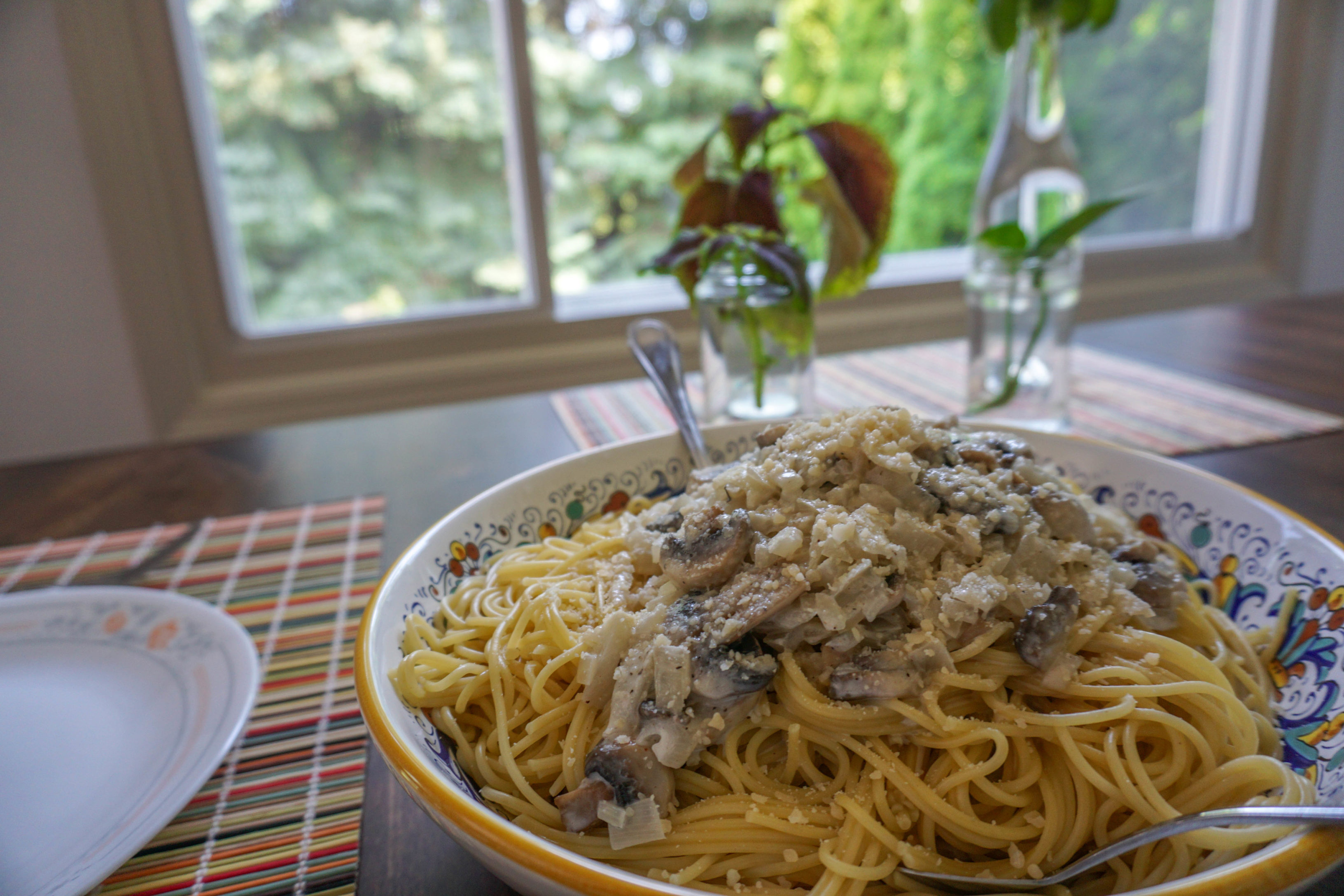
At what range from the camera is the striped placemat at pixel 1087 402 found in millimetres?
1673

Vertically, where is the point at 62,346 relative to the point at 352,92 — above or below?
below

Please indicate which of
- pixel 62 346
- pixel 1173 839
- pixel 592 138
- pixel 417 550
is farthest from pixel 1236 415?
pixel 62 346

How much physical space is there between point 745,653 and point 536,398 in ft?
4.75

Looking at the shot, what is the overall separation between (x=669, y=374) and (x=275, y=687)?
72cm

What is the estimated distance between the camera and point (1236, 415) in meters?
1.75

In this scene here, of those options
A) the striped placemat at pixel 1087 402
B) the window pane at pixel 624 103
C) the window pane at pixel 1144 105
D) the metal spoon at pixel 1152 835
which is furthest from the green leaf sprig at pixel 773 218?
the window pane at pixel 1144 105

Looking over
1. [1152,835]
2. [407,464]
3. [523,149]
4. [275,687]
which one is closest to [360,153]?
[523,149]

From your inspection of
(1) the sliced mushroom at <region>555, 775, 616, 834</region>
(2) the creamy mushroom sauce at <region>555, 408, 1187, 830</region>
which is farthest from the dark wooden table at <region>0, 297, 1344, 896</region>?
(1) the sliced mushroom at <region>555, 775, 616, 834</region>

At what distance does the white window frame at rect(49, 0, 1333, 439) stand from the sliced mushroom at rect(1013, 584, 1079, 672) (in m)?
2.78

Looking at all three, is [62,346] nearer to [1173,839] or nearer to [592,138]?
[592,138]

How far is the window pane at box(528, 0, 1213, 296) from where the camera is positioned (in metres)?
3.52

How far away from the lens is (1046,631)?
0.81 meters

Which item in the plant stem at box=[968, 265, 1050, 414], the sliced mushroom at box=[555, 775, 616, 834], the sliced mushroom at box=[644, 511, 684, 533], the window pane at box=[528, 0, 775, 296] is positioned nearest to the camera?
the sliced mushroom at box=[555, 775, 616, 834]

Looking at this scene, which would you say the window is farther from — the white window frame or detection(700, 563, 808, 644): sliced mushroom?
detection(700, 563, 808, 644): sliced mushroom
